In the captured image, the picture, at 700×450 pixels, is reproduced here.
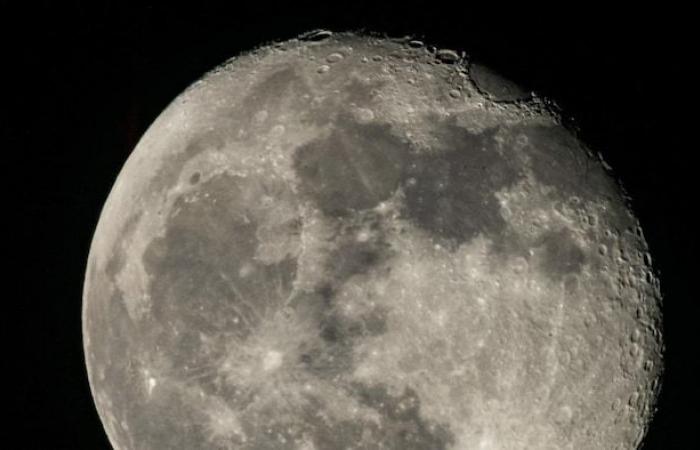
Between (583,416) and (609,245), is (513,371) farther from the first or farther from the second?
(609,245)

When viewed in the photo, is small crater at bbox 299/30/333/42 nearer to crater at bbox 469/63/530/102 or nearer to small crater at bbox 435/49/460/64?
small crater at bbox 435/49/460/64

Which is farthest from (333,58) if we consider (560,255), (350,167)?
(560,255)

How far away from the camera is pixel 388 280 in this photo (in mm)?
1985

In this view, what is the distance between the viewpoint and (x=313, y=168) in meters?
2.11

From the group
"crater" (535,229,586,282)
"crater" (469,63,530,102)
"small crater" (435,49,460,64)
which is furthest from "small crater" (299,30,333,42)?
"crater" (535,229,586,282)

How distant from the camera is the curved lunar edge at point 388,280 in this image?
198 centimetres

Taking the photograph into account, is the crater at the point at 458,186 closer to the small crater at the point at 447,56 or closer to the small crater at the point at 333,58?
the small crater at the point at 447,56

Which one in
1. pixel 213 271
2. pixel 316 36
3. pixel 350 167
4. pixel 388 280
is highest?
pixel 316 36

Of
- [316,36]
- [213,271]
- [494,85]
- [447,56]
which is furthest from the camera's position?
[316,36]

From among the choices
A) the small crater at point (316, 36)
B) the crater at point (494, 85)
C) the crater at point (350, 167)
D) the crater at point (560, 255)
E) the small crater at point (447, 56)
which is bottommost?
the crater at point (560, 255)

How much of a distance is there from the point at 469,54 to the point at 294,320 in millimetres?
1178

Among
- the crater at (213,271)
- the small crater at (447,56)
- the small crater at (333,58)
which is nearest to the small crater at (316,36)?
the small crater at (333,58)

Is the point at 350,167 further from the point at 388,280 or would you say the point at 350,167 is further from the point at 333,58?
the point at 333,58

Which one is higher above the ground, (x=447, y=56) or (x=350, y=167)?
(x=447, y=56)
